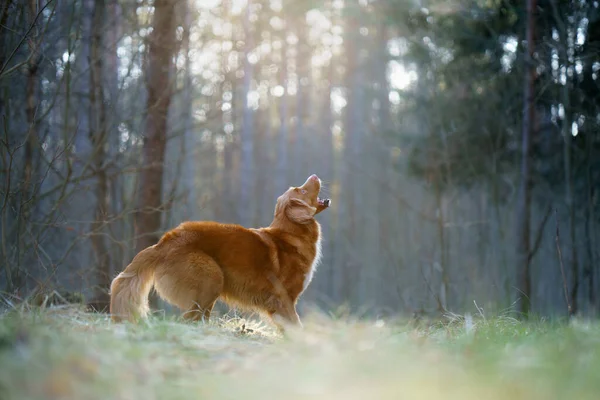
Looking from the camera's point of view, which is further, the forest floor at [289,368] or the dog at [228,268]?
the dog at [228,268]

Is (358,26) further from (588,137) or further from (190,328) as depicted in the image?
(190,328)

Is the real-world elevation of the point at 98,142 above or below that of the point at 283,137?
below

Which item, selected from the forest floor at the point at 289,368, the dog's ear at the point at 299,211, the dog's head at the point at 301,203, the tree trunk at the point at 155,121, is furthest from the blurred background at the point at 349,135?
the forest floor at the point at 289,368

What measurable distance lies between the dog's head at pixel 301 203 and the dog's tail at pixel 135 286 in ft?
6.06

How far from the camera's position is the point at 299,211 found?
717 centimetres

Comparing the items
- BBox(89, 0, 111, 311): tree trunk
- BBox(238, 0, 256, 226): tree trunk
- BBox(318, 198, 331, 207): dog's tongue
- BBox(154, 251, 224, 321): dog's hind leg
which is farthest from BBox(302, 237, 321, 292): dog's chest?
BBox(238, 0, 256, 226): tree trunk

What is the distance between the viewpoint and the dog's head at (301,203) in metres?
7.14

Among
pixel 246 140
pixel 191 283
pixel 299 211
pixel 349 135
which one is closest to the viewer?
pixel 191 283

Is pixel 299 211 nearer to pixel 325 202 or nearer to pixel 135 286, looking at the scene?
pixel 325 202

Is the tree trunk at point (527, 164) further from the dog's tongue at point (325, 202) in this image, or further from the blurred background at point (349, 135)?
the dog's tongue at point (325, 202)

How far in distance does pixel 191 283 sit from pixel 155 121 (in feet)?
14.0

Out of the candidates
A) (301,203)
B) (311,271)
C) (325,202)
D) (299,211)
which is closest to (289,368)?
(311,271)

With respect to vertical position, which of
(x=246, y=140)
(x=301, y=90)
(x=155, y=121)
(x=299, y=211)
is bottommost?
(x=299, y=211)

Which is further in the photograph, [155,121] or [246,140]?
[246,140]
